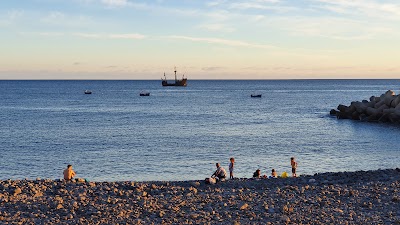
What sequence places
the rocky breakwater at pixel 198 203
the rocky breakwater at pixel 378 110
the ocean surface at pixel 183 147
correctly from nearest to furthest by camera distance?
the rocky breakwater at pixel 198 203, the ocean surface at pixel 183 147, the rocky breakwater at pixel 378 110

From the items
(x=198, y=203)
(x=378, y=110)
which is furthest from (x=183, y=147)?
(x=378, y=110)

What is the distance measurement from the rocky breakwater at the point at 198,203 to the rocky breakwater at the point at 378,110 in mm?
44632

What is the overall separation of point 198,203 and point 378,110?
2078 inches

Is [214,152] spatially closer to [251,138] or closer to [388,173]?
[251,138]

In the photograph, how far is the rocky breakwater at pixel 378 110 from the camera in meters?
59.8

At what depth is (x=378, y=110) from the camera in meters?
63.1

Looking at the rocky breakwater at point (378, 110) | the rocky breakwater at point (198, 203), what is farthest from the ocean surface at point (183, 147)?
the rocky breakwater at point (198, 203)

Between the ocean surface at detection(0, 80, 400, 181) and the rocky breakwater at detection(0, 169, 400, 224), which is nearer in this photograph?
the rocky breakwater at detection(0, 169, 400, 224)

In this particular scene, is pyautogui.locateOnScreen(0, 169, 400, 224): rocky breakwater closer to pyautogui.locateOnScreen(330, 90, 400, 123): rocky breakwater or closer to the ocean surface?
the ocean surface

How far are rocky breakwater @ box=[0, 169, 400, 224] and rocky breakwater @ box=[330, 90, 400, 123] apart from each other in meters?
44.6

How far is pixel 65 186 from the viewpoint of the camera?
16.3 m

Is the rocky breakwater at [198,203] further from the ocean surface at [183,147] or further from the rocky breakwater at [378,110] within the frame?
the rocky breakwater at [378,110]

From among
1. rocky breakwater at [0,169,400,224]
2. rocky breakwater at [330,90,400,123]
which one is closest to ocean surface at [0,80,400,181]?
rocky breakwater at [330,90,400,123]

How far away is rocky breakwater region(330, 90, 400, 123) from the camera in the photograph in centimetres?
5980
